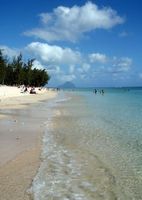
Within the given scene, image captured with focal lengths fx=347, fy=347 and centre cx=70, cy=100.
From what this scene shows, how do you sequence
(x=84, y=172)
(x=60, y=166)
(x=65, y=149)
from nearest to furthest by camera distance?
(x=84, y=172) → (x=60, y=166) → (x=65, y=149)

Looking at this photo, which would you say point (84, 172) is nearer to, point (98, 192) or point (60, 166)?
point (60, 166)

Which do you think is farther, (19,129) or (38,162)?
(19,129)

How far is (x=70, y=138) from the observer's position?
56.9ft

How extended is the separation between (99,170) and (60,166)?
1.32 metres

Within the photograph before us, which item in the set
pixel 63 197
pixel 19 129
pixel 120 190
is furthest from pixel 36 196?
pixel 19 129

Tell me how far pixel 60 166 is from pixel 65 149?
287 centimetres

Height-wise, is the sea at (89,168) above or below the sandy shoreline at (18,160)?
below

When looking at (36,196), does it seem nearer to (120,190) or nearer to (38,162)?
(120,190)

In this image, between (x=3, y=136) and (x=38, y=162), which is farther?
(x=3, y=136)

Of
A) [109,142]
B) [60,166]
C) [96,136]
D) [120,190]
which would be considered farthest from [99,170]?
[96,136]

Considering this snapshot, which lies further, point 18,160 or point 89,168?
point 18,160

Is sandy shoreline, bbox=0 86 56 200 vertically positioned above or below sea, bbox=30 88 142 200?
above

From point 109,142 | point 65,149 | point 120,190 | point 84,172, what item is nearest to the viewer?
point 120,190

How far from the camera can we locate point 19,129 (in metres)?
20.1
